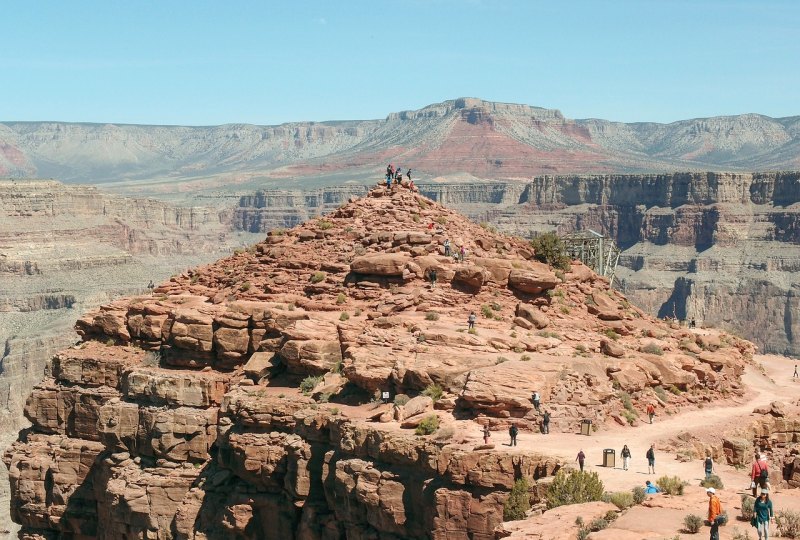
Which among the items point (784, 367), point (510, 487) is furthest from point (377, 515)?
point (784, 367)

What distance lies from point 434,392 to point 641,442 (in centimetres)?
596

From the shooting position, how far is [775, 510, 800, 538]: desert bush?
25641 mm

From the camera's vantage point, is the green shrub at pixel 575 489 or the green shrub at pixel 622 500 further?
the green shrub at pixel 575 489

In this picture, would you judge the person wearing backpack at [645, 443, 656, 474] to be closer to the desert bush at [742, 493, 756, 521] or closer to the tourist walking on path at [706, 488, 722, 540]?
the desert bush at [742, 493, 756, 521]

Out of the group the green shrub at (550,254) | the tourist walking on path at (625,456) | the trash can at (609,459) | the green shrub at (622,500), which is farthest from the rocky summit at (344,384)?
the green shrub at (622,500)

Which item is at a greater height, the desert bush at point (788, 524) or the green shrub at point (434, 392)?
the desert bush at point (788, 524)

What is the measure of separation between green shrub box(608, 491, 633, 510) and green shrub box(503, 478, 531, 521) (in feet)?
7.58

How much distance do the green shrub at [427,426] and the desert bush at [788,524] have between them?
11822mm

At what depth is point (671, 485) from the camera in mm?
30422

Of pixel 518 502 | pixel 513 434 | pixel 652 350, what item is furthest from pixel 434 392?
pixel 652 350

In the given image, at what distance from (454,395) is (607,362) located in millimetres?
6561

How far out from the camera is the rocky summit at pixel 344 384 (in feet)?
120

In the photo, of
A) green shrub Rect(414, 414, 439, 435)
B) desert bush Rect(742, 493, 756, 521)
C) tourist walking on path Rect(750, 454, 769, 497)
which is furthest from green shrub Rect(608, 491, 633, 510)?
green shrub Rect(414, 414, 439, 435)

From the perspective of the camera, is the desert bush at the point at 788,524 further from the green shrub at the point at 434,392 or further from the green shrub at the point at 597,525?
the green shrub at the point at 434,392
